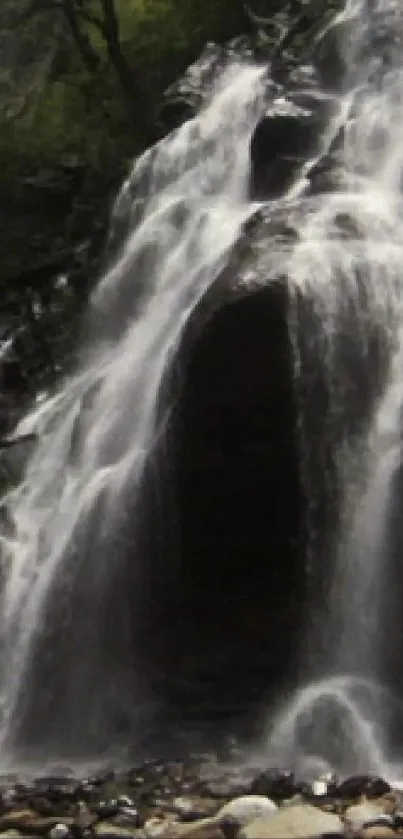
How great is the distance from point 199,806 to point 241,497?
2.80 metres

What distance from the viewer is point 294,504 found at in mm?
9039


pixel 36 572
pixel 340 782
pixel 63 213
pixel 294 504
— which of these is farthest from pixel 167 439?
pixel 63 213

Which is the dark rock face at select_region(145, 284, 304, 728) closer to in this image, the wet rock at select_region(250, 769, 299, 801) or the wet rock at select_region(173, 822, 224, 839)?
the wet rock at select_region(250, 769, 299, 801)

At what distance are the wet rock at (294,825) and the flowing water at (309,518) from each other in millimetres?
1541

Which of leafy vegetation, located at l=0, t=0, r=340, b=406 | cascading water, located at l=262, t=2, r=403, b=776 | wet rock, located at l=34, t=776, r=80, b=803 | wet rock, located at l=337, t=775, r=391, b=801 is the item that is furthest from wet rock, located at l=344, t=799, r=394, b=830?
leafy vegetation, located at l=0, t=0, r=340, b=406

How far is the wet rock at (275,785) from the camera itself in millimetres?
6988

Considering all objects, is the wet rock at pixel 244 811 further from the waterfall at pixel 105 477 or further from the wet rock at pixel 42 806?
the waterfall at pixel 105 477

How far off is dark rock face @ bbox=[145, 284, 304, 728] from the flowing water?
0.58 feet

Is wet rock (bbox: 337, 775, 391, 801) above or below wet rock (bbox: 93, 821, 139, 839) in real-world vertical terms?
above

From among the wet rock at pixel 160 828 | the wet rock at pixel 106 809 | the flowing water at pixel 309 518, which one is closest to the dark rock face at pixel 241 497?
the flowing water at pixel 309 518

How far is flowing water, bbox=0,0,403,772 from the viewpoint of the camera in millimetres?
8758

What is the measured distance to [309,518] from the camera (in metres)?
9.00

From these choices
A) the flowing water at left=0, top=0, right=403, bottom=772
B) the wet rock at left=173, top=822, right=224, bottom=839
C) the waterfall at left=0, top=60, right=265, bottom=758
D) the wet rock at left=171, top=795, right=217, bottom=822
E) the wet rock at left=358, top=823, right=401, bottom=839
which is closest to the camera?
the wet rock at left=358, top=823, right=401, bottom=839

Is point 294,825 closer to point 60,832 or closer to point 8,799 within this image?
point 60,832
